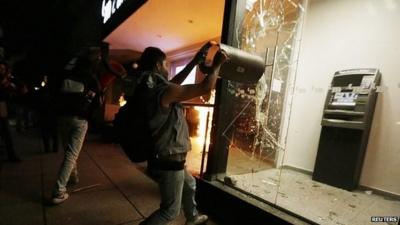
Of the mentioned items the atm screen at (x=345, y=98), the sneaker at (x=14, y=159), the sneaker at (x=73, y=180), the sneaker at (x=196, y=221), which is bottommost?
the sneaker at (x=14, y=159)

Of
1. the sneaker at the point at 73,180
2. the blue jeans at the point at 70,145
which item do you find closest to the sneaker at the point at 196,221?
the blue jeans at the point at 70,145

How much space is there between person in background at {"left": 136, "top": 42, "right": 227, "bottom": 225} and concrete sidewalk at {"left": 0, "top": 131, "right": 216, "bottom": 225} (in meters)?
0.96

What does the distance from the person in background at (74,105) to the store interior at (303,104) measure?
1360 millimetres

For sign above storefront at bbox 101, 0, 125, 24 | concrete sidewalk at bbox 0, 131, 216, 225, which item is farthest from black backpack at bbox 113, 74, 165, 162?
sign above storefront at bbox 101, 0, 125, 24

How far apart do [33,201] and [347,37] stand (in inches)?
182

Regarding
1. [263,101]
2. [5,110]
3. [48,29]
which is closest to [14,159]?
[5,110]

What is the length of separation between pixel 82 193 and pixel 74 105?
1.16 m

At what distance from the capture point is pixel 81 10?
826 centimetres

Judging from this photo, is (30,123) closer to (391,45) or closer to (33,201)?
(33,201)

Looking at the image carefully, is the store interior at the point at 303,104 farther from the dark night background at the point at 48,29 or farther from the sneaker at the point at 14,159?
the dark night background at the point at 48,29

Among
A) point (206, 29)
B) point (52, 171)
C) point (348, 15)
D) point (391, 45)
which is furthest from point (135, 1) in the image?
point (391, 45)

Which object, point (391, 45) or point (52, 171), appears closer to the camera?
point (391, 45)

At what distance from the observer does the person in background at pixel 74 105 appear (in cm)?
267

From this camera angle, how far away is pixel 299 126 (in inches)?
151
